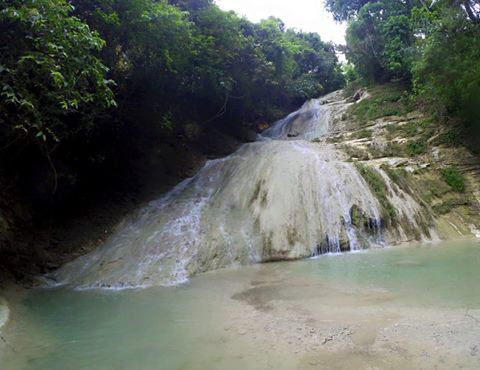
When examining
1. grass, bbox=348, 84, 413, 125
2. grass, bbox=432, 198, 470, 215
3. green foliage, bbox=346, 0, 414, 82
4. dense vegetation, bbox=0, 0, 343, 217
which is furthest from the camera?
green foliage, bbox=346, 0, 414, 82

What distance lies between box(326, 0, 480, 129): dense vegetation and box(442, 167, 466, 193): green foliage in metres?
2.27

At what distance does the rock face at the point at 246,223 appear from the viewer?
859 centimetres

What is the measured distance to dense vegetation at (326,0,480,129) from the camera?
495 inches

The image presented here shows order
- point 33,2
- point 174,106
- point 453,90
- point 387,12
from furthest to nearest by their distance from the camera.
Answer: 1. point 387,12
2. point 174,106
3. point 453,90
4. point 33,2

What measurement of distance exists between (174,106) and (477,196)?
10.9 meters

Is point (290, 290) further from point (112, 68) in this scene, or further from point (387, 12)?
point (387, 12)

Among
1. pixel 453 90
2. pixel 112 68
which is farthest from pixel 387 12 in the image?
pixel 112 68

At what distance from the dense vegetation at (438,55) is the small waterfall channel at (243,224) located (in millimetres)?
4651

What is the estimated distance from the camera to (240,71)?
15.4m

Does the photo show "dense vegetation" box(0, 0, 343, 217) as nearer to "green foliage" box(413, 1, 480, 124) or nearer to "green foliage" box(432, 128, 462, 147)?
"green foliage" box(413, 1, 480, 124)

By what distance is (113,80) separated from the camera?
10.2 metres

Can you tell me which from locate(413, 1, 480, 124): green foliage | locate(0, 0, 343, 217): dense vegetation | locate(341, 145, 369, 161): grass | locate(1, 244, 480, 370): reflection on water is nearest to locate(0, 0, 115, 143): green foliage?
locate(0, 0, 343, 217): dense vegetation

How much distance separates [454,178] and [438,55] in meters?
4.27

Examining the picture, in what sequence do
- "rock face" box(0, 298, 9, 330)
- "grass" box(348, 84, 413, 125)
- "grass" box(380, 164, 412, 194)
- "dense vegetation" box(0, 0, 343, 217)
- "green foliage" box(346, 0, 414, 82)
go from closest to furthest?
"rock face" box(0, 298, 9, 330), "dense vegetation" box(0, 0, 343, 217), "grass" box(380, 164, 412, 194), "grass" box(348, 84, 413, 125), "green foliage" box(346, 0, 414, 82)
